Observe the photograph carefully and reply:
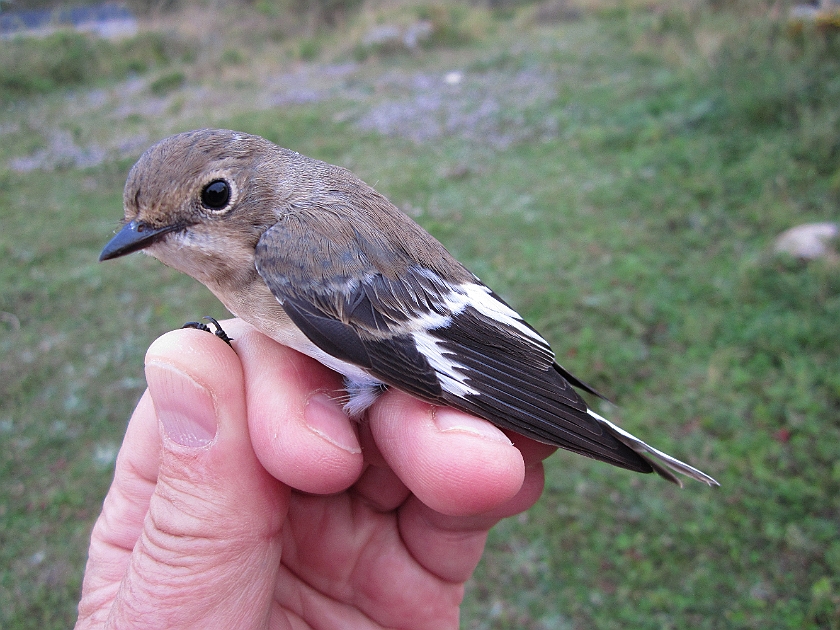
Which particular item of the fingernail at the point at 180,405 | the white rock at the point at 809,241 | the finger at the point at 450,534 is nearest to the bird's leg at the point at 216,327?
the fingernail at the point at 180,405

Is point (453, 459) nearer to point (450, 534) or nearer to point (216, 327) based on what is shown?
point (450, 534)

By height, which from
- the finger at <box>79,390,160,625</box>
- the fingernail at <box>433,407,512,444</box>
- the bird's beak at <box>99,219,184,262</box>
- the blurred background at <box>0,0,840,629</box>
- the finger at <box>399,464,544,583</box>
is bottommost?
the blurred background at <box>0,0,840,629</box>

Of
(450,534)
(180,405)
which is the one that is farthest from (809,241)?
(180,405)

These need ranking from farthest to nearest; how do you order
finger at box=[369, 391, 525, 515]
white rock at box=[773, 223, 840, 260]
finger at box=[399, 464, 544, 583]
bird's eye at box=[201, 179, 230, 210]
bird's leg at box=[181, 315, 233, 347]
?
1. white rock at box=[773, 223, 840, 260]
2. finger at box=[399, 464, 544, 583]
3. bird's leg at box=[181, 315, 233, 347]
4. bird's eye at box=[201, 179, 230, 210]
5. finger at box=[369, 391, 525, 515]

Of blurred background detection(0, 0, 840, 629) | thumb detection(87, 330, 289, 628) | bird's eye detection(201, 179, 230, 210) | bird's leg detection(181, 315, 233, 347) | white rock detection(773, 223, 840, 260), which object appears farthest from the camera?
white rock detection(773, 223, 840, 260)

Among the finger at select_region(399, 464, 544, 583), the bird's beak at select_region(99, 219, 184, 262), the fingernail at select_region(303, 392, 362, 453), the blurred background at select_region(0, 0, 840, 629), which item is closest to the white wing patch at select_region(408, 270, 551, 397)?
the fingernail at select_region(303, 392, 362, 453)

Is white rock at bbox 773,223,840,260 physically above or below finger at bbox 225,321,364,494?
below

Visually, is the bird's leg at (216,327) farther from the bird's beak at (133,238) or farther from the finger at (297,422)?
the bird's beak at (133,238)

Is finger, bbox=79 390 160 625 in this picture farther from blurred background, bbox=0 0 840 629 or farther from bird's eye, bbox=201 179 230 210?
blurred background, bbox=0 0 840 629
